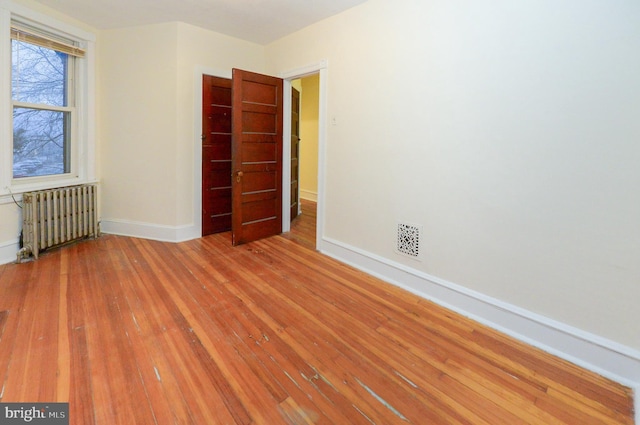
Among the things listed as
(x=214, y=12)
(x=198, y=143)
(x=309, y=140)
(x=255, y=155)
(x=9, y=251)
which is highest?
(x=214, y=12)

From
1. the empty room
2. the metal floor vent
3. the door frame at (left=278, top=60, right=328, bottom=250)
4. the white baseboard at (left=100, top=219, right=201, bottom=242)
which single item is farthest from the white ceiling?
the white baseboard at (left=100, top=219, right=201, bottom=242)

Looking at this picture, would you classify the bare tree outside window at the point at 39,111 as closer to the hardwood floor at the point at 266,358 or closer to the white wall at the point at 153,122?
the white wall at the point at 153,122

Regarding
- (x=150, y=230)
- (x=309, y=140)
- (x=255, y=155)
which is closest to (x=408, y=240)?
(x=255, y=155)

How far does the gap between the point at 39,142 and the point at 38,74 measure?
71cm

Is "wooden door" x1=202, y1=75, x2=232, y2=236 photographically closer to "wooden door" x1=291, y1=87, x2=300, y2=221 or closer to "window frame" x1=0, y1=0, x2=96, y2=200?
"wooden door" x1=291, y1=87, x2=300, y2=221

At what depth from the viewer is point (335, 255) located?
11.6ft

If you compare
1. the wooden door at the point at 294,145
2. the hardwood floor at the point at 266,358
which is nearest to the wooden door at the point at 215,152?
the wooden door at the point at 294,145

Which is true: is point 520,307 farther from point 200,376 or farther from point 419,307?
point 200,376

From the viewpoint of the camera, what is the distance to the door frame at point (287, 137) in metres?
3.54

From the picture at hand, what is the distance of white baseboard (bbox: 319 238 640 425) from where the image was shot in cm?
176

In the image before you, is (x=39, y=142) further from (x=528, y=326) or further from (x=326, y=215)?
(x=528, y=326)

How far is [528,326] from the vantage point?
209 centimetres

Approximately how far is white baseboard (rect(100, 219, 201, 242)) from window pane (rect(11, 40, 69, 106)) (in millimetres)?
1539

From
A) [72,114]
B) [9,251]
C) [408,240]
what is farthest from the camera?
[72,114]
